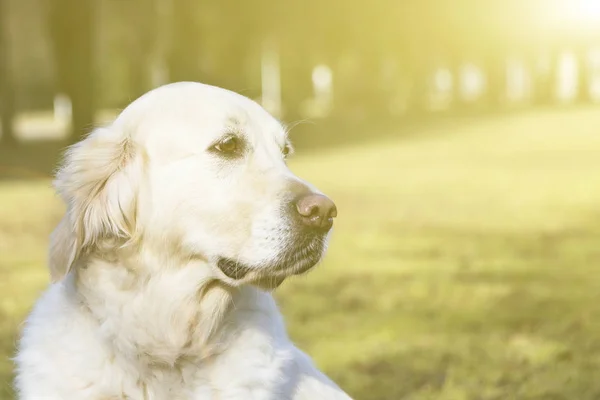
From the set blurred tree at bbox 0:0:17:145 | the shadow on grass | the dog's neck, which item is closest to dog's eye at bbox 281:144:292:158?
the dog's neck

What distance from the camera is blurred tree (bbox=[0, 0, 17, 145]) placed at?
27.0 metres

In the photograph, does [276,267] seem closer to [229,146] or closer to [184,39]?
[229,146]

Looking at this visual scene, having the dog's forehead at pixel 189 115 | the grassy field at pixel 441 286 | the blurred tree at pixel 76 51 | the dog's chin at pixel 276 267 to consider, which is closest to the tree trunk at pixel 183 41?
the blurred tree at pixel 76 51

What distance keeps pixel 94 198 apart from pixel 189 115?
47 cm

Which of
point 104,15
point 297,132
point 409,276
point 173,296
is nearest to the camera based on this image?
point 173,296

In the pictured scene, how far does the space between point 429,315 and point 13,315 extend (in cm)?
300

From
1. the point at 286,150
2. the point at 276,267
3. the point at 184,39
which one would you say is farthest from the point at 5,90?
the point at 276,267

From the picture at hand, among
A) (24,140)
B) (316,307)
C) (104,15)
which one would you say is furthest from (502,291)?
(104,15)

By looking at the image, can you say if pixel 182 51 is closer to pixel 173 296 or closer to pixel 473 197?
pixel 473 197

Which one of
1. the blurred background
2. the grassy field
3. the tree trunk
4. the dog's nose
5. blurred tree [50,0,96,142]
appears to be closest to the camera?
the dog's nose

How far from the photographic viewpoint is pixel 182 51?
34500mm

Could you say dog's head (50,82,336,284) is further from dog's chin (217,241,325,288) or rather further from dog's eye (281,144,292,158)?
dog's eye (281,144,292,158)

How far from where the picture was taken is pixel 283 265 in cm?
389

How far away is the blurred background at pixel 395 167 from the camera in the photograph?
6824 millimetres
